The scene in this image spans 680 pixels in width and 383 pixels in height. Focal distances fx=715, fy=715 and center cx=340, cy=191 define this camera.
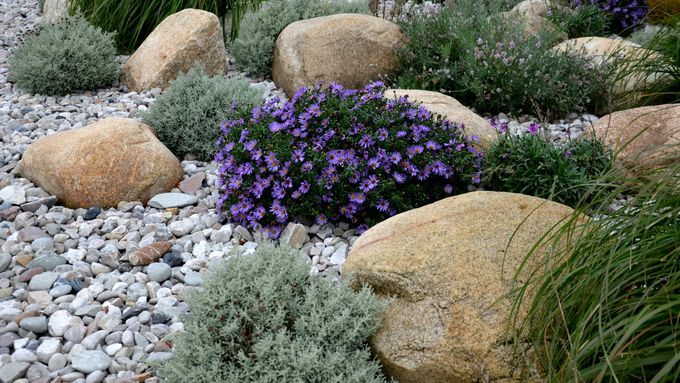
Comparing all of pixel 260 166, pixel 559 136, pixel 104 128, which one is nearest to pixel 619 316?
pixel 260 166

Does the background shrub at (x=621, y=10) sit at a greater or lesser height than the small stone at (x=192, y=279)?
greater

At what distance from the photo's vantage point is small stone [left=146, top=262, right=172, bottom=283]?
373cm

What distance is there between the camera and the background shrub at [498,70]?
544 cm

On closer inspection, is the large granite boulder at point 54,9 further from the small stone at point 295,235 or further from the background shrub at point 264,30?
the small stone at point 295,235

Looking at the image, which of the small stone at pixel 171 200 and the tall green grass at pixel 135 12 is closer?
the small stone at pixel 171 200

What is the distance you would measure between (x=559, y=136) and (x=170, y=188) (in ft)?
8.98

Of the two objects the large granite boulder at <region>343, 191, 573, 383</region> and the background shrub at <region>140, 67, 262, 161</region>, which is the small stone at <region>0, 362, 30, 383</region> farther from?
the background shrub at <region>140, 67, 262, 161</region>

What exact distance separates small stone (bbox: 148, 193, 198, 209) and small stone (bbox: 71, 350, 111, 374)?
4.95 ft

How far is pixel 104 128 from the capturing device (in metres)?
4.71

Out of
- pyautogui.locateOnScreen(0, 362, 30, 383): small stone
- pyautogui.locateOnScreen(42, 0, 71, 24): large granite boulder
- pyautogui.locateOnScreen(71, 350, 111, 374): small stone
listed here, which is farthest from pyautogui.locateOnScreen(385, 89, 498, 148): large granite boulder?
pyautogui.locateOnScreen(42, 0, 71, 24): large granite boulder

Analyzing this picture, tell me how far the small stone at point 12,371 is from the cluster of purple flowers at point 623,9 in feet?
21.7

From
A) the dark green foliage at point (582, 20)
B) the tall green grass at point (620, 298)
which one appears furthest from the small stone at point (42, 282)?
the dark green foliage at point (582, 20)

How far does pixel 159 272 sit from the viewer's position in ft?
12.3

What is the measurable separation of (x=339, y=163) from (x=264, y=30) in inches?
123
